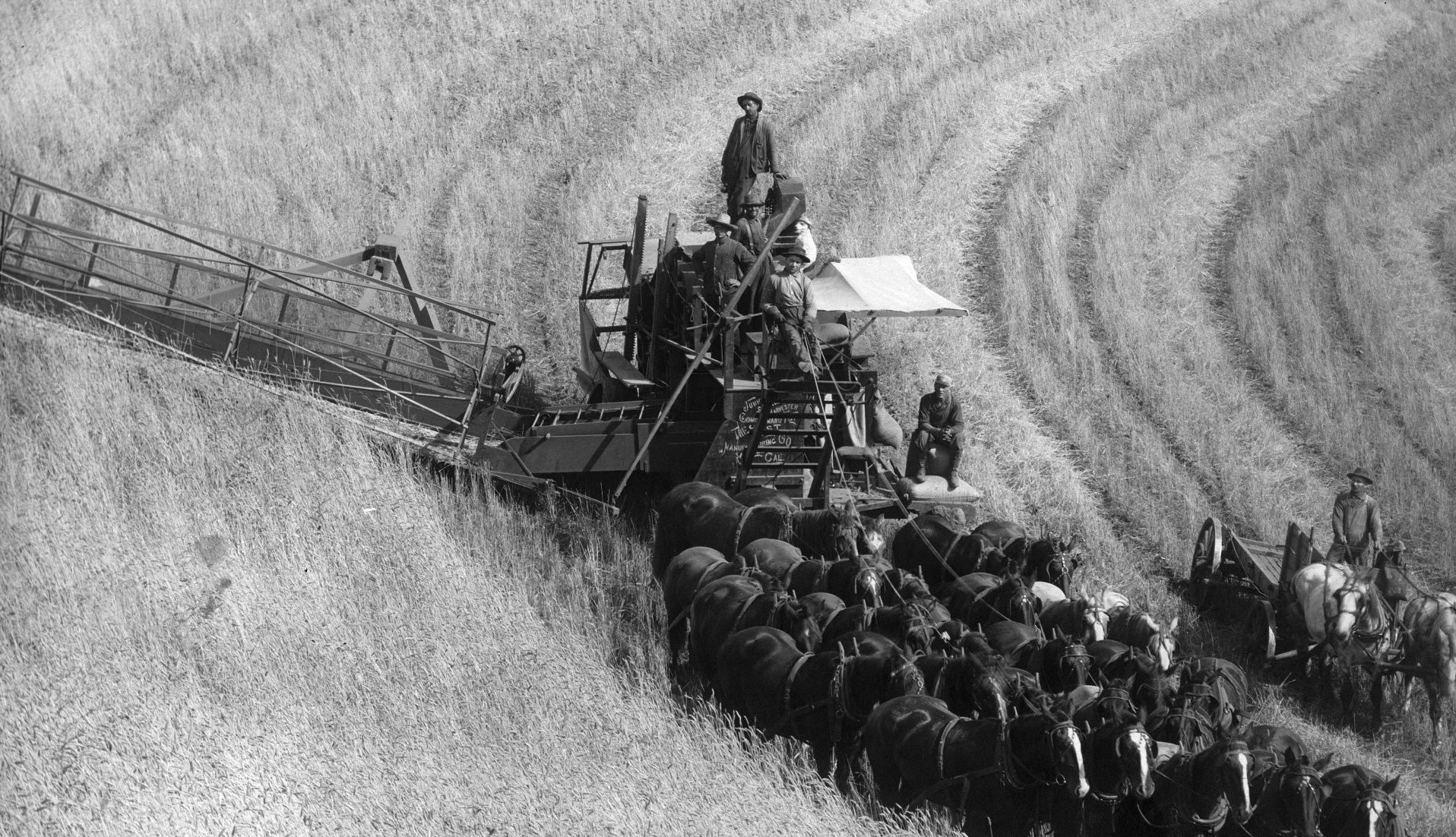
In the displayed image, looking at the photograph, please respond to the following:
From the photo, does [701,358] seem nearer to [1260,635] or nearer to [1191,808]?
[1260,635]

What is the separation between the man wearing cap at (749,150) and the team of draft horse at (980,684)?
4.56 meters

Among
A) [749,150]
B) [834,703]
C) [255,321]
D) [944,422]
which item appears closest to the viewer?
[834,703]

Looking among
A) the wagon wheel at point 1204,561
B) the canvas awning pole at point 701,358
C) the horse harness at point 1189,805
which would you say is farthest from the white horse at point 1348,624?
the canvas awning pole at point 701,358

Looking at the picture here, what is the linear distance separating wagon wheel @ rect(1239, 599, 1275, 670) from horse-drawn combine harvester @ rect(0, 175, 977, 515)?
2.74m

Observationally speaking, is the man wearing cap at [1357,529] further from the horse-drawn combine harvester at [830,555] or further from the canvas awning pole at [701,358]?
the canvas awning pole at [701,358]

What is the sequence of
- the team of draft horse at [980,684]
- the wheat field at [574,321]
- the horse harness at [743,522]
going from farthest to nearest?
the horse harness at [743,522]
the wheat field at [574,321]
the team of draft horse at [980,684]

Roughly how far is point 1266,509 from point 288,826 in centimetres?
1103

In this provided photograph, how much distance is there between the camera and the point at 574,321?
774 inches

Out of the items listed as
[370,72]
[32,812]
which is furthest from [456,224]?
[32,812]

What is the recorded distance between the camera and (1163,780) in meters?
7.90

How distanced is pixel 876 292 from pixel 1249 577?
4473 millimetres

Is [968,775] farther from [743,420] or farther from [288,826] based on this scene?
[743,420]

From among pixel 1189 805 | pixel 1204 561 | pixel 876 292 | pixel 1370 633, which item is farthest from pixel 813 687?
pixel 876 292

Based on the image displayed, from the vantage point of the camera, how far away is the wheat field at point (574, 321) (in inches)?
371
